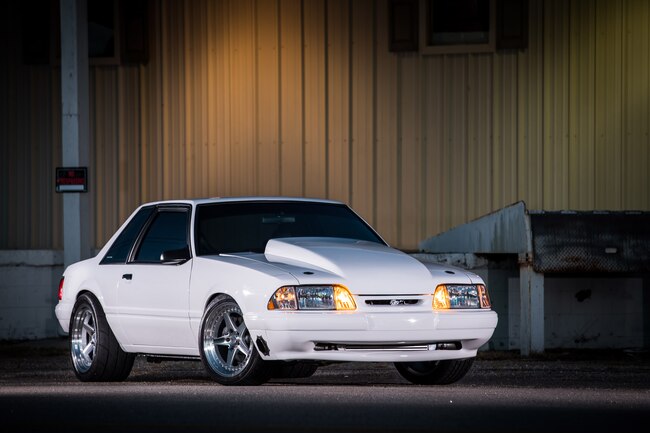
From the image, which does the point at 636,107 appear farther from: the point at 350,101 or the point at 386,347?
the point at 386,347

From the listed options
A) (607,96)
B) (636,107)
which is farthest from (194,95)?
(636,107)

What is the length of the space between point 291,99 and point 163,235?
38.6ft

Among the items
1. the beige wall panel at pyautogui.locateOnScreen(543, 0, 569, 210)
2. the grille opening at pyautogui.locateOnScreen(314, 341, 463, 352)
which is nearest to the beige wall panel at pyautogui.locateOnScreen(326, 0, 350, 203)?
the beige wall panel at pyautogui.locateOnScreen(543, 0, 569, 210)

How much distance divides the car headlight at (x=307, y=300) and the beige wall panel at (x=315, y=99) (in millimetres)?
13043

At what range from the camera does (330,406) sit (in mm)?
8281

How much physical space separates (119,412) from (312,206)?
3362 millimetres

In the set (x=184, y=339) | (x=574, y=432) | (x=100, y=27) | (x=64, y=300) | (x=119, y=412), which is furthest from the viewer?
(x=100, y=27)

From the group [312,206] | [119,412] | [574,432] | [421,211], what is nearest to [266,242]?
[312,206]

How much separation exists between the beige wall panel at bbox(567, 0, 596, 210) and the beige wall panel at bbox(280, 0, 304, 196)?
13.9 feet

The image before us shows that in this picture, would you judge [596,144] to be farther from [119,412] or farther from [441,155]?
[119,412]

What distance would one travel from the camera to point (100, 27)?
2348cm

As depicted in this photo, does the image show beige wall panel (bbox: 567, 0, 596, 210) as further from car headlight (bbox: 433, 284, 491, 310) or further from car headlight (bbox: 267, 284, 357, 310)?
car headlight (bbox: 267, 284, 357, 310)

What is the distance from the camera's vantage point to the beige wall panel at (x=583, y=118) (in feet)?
71.4

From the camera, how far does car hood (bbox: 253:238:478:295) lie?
9.45 meters
